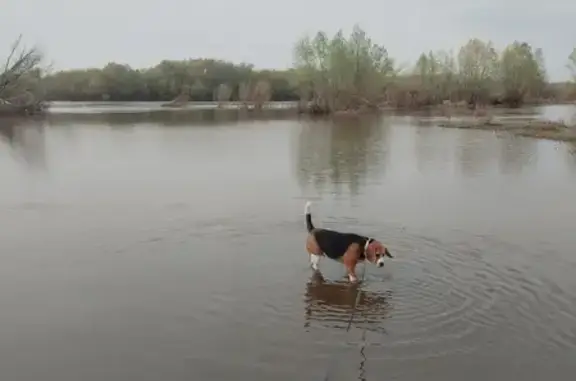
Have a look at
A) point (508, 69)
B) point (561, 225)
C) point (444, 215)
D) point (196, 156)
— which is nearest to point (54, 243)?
point (444, 215)

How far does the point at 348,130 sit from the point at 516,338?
115ft

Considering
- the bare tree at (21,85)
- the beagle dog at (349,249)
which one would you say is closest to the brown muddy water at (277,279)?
the beagle dog at (349,249)

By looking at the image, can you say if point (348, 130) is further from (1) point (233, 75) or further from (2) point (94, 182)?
(1) point (233, 75)

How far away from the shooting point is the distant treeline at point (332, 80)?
237 ft

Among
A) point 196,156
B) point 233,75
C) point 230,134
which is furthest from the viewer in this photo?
point 233,75

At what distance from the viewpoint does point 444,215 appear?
43.9 feet

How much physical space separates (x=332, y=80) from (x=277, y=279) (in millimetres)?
67808

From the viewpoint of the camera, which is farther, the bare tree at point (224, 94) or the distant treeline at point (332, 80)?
the bare tree at point (224, 94)

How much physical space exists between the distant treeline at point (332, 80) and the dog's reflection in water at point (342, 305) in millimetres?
59759

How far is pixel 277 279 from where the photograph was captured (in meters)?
9.10

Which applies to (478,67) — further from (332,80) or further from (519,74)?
(332,80)

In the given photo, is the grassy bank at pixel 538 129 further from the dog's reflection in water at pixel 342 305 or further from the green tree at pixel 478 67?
the green tree at pixel 478 67

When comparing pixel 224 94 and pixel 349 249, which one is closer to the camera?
pixel 349 249

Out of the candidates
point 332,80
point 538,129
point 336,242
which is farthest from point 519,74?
point 336,242
